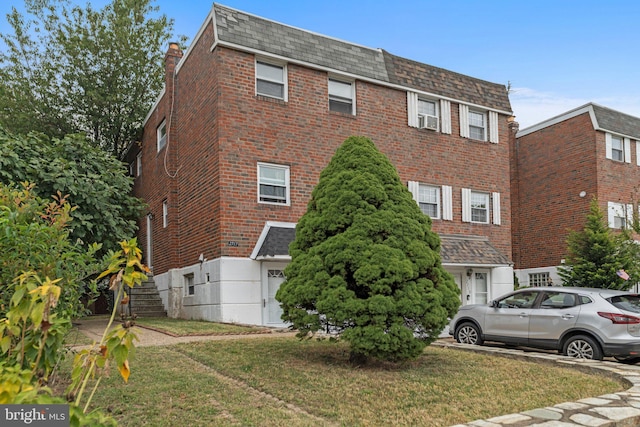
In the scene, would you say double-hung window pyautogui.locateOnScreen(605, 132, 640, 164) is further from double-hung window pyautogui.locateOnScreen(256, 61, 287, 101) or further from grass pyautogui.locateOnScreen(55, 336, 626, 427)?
grass pyautogui.locateOnScreen(55, 336, 626, 427)

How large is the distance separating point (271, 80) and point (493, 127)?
8988 mm

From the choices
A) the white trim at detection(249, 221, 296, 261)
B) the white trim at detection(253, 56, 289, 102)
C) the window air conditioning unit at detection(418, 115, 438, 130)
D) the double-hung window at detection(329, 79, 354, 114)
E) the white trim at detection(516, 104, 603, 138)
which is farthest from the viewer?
the white trim at detection(516, 104, 603, 138)

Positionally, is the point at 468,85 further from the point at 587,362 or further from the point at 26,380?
the point at 26,380

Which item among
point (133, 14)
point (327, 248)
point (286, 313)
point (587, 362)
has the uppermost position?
point (133, 14)

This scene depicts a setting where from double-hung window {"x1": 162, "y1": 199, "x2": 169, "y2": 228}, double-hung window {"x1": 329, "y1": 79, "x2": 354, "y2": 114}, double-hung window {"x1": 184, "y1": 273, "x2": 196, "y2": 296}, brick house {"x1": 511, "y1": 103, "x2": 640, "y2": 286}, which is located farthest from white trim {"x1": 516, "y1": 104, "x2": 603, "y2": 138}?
double-hung window {"x1": 184, "y1": 273, "x2": 196, "y2": 296}

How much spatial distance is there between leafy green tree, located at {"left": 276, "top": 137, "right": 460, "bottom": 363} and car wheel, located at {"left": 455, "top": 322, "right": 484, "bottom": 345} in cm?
447

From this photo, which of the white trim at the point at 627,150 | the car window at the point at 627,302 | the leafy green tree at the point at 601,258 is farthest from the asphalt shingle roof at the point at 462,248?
the white trim at the point at 627,150

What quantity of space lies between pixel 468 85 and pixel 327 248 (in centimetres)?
1450

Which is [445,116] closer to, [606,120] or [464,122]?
[464,122]

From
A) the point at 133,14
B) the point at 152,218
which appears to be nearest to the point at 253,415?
the point at 152,218

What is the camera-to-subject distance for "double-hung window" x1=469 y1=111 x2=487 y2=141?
20.3 metres

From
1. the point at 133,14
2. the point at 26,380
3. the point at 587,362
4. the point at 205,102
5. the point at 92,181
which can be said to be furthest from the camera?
the point at 133,14

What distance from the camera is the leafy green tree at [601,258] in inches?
734

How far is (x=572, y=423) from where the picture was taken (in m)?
5.36
